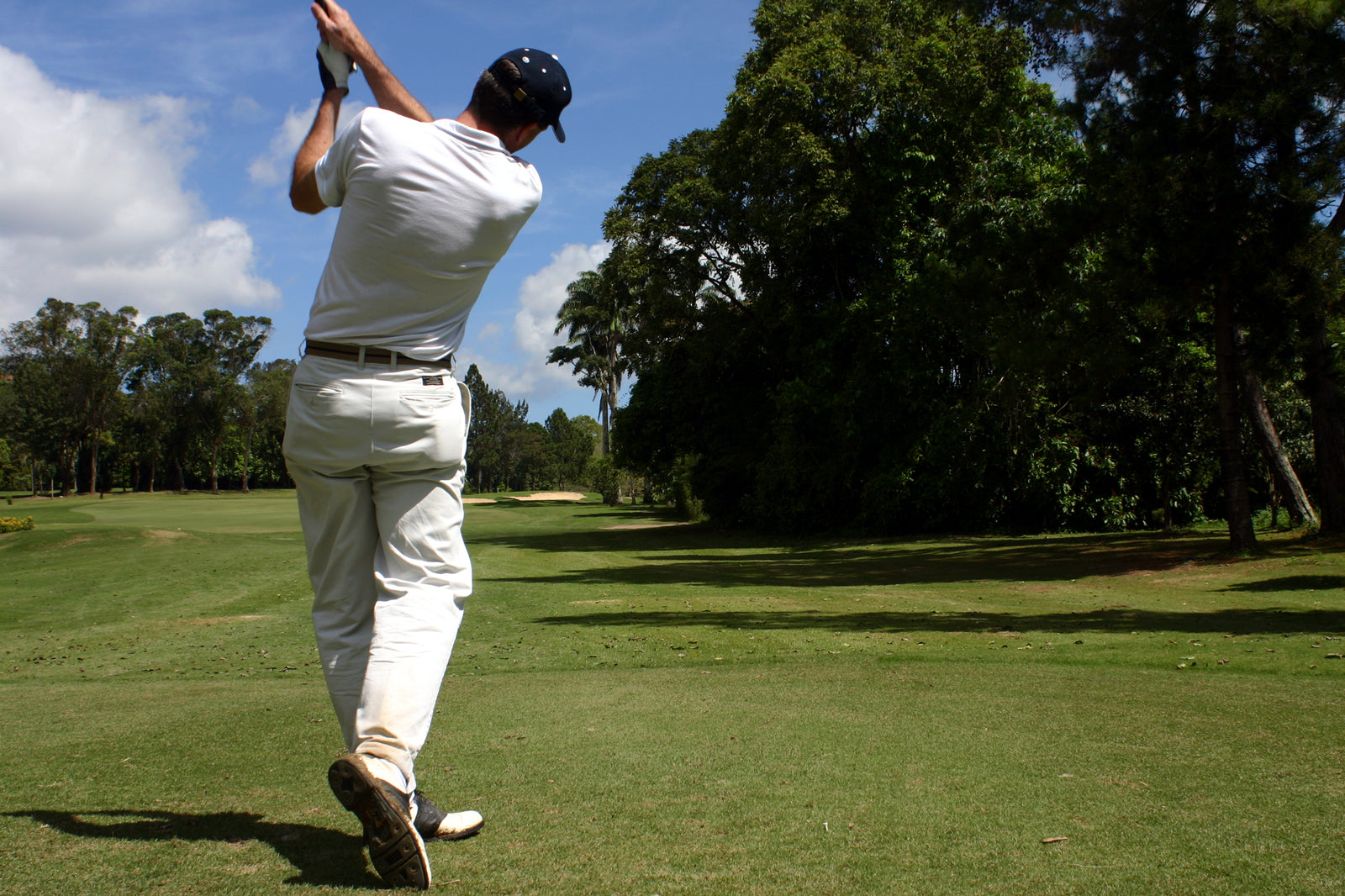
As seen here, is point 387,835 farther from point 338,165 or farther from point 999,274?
point 999,274

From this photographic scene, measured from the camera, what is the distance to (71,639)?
9750 mm

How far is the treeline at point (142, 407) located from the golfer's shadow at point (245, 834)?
70279 millimetres

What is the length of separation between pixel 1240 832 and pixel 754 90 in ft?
92.4

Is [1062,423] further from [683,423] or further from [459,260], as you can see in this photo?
[459,260]

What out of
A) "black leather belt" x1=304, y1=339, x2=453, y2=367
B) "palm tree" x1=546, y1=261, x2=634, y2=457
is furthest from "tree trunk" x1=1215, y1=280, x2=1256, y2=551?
"palm tree" x1=546, y1=261, x2=634, y2=457

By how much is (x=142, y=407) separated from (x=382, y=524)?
92.4 metres

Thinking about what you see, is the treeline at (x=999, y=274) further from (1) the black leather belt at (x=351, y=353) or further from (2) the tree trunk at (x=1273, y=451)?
(1) the black leather belt at (x=351, y=353)

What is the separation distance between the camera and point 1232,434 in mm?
17359

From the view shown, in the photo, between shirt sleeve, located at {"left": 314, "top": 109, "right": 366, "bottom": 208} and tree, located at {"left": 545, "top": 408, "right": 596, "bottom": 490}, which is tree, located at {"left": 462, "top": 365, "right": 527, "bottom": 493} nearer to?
tree, located at {"left": 545, "top": 408, "right": 596, "bottom": 490}

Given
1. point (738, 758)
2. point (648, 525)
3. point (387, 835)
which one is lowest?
point (648, 525)

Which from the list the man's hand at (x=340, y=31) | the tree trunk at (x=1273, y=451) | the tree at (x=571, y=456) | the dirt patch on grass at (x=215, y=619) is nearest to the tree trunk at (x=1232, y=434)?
the tree trunk at (x=1273, y=451)

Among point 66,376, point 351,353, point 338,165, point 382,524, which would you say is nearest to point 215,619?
point 382,524

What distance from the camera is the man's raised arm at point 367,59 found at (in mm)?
2789

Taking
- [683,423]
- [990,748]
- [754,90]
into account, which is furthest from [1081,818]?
[683,423]
